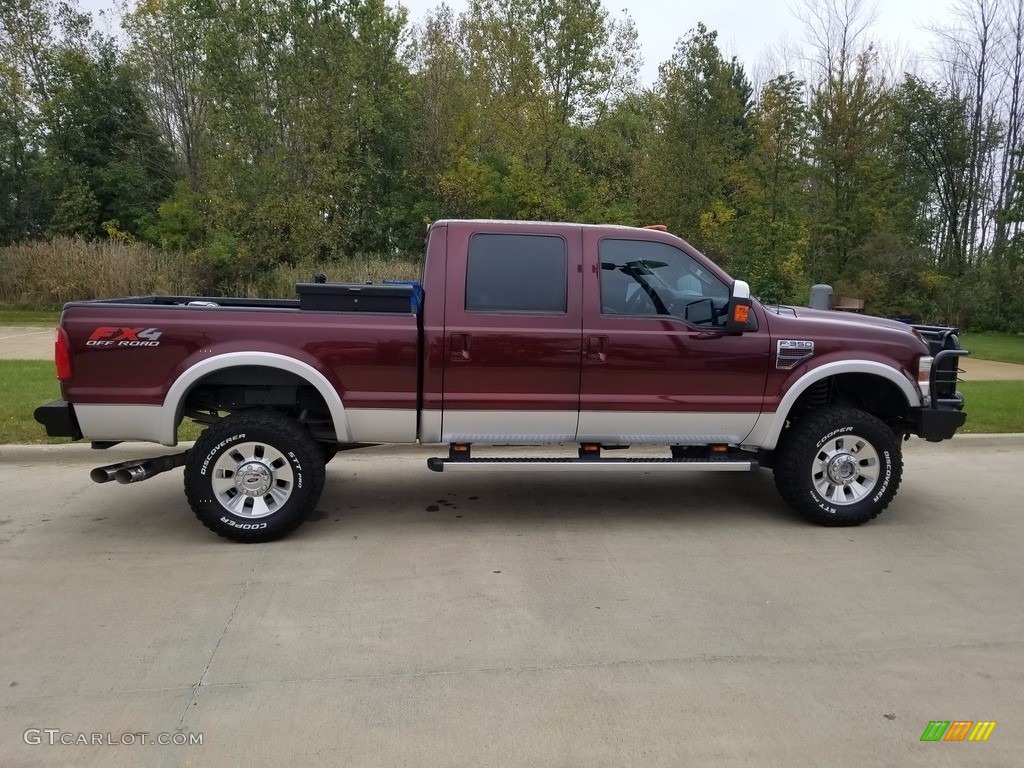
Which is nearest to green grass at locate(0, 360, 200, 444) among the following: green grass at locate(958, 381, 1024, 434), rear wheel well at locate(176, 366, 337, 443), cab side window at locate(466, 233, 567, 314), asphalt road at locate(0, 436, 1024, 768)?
asphalt road at locate(0, 436, 1024, 768)

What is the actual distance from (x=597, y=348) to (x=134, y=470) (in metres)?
3.18

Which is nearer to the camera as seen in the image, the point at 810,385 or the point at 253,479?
the point at 253,479

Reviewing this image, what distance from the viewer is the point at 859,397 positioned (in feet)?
19.7

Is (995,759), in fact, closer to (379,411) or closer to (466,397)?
(466,397)

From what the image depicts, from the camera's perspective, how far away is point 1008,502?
6348 mm

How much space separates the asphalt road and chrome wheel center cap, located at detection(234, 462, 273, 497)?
15.1 inches

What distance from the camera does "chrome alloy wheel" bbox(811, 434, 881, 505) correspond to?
554 centimetres

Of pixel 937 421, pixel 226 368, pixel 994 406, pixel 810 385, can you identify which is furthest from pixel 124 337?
pixel 994 406

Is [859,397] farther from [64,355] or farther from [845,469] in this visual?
[64,355]

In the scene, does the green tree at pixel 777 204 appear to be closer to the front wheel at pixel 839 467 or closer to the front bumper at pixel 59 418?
the front wheel at pixel 839 467

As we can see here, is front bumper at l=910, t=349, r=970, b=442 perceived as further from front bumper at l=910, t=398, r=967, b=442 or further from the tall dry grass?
the tall dry grass

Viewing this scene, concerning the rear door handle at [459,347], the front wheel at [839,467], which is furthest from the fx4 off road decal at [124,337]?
the front wheel at [839,467]

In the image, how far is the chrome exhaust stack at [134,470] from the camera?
5020 millimetres

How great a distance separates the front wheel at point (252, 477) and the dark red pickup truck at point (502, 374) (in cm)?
1
